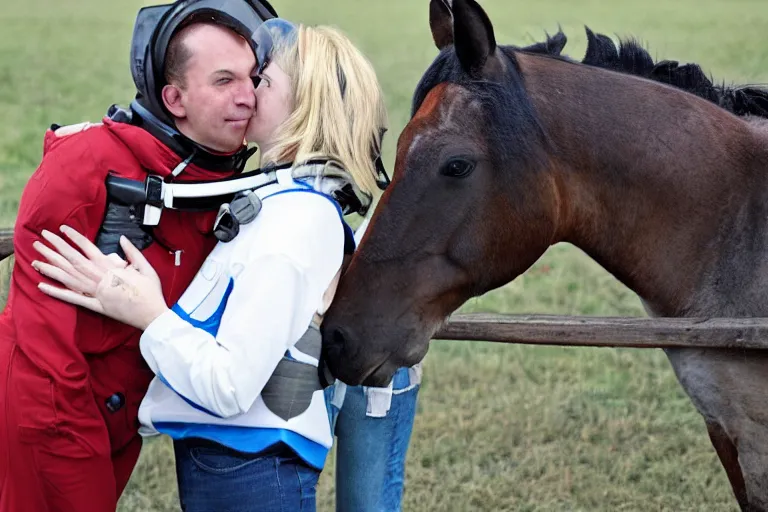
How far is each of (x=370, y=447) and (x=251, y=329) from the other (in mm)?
877

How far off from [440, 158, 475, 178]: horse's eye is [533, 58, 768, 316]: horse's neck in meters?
0.26

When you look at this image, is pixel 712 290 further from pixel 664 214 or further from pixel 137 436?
pixel 137 436

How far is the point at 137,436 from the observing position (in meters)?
2.40

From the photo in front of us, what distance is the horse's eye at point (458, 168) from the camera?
2.39 m

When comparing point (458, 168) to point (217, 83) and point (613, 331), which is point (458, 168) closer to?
point (217, 83)

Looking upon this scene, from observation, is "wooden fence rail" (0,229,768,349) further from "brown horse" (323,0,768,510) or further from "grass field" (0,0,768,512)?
"grass field" (0,0,768,512)

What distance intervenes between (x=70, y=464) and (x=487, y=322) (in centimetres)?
172

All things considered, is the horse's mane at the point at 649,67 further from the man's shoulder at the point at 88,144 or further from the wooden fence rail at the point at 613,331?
the man's shoulder at the point at 88,144

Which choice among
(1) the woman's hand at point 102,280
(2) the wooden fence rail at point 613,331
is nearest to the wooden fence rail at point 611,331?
(2) the wooden fence rail at point 613,331

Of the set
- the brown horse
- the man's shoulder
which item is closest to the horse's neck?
the brown horse

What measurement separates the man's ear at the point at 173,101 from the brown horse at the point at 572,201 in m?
0.53

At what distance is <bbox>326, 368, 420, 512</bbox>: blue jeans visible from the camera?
2.73 meters

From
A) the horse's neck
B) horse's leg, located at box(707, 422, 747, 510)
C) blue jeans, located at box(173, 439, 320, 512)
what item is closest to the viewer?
blue jeans, located at box(173, 439, 320, 512)

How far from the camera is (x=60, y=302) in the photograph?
2170mm
